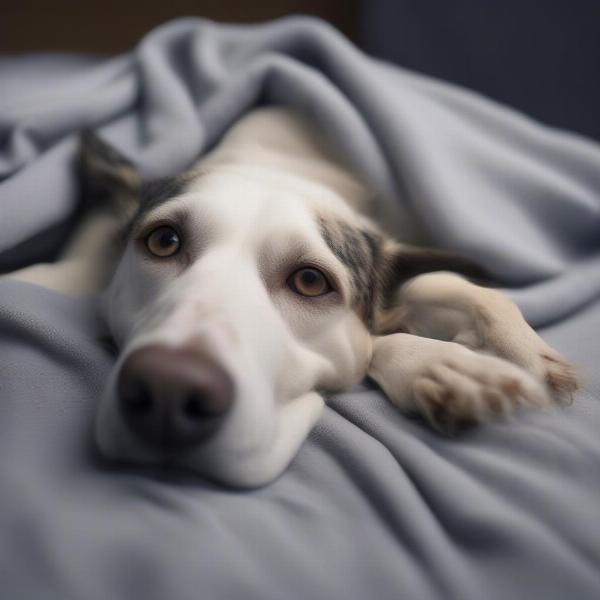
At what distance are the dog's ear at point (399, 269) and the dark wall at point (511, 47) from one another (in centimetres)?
164

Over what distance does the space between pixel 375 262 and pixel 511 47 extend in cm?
199

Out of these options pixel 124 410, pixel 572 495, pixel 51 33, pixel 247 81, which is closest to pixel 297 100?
pixel 247 81

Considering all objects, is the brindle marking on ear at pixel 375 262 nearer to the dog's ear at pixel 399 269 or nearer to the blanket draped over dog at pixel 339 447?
the dog's ear at pixel 399 269

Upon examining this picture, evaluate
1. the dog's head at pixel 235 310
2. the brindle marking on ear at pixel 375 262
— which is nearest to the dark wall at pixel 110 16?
the dog's head at pixel 235 310

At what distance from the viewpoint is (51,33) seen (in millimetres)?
3525

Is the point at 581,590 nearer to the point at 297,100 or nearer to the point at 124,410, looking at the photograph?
the point at 124,410

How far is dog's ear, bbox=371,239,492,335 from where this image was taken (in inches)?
55.1

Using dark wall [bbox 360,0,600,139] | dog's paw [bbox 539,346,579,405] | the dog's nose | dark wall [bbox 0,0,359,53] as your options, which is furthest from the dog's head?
dark wall [bbox 0,0,359,53]

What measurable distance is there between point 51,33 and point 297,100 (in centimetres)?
256

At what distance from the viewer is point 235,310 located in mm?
936

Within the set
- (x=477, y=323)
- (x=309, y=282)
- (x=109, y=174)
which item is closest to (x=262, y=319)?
(x=309, y=282)

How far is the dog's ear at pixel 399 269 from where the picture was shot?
1.40 meters

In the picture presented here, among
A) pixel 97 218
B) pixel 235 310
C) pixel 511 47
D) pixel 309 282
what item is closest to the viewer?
pixel 235 310

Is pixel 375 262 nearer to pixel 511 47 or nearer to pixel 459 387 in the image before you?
pixel 459 387
